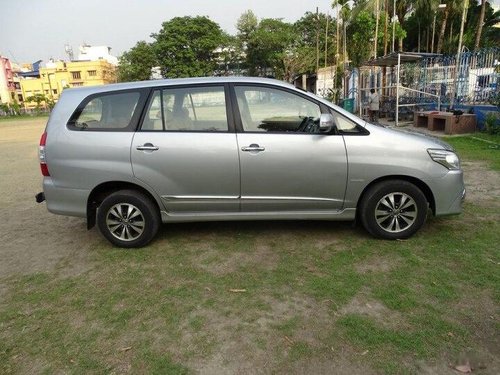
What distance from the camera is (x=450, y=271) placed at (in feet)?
11.5

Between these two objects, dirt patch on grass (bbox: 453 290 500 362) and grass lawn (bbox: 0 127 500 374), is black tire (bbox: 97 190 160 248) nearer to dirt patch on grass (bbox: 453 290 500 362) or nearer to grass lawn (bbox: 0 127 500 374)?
grass lawn (bbox: 0 127 500 374)

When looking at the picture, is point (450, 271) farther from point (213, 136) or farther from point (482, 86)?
point (482, 86)

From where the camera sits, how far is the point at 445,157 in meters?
4.05

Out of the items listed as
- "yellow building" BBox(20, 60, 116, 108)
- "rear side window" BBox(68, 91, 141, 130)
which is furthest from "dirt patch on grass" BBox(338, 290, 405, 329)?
"yellow building" BBox(20, 60, 116, 108)

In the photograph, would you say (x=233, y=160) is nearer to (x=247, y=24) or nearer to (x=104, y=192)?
(x=104, y=192)

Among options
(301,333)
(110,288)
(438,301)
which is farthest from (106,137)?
(438,301)

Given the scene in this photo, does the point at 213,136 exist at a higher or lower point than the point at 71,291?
higher

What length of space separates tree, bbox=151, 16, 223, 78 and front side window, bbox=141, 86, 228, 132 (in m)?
60.9

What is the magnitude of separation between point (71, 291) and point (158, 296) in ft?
2.65

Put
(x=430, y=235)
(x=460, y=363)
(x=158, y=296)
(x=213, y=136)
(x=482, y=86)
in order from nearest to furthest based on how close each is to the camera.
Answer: (x=460, y=363) → (x=158, y=296) → (x=213, y=136) → (x=430, y=235) → (x=482, y=86)

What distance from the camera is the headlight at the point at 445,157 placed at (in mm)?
4031

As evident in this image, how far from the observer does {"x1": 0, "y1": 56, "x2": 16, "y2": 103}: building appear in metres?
71.2

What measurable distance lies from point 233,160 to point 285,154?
0.52 meters

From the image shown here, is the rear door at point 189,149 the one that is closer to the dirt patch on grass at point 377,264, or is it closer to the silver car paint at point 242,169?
the silver car paint at point 242,169
